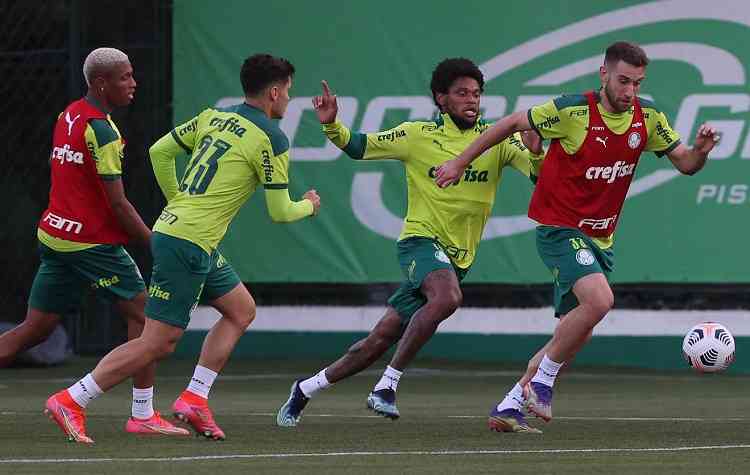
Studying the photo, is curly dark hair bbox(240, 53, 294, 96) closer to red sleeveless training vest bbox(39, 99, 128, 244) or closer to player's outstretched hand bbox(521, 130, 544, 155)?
red sleeveless training vest bbox(39, 99, 128, 244)

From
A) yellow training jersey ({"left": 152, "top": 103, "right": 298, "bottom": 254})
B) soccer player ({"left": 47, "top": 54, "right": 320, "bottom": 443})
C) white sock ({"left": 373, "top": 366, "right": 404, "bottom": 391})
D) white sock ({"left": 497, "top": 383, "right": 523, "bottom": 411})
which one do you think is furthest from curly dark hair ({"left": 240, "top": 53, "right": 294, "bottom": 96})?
white sock ({"left": 497, "top": 383, "right": 523, "bottom": 411})

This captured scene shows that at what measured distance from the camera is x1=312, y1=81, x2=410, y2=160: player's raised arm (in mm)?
10602

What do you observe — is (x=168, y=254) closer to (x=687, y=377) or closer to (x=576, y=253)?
(x=576, y=253)

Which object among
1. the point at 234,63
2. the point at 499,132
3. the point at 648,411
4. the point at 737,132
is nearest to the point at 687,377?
the point at 737,132

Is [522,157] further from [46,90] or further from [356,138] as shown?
[46,90]

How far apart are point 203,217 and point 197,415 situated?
1040 millimetres

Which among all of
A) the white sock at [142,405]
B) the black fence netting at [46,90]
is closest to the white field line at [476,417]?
the white sock at [142,405]

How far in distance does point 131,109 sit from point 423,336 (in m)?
8.55

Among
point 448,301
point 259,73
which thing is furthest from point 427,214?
point 259,73

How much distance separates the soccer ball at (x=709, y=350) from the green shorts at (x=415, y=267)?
153 cm

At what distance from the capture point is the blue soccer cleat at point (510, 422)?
986 cm

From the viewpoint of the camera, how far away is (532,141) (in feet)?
34.4

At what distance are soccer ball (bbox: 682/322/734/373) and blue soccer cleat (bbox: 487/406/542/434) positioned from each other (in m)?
1.21

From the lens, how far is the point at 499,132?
9812 mm
